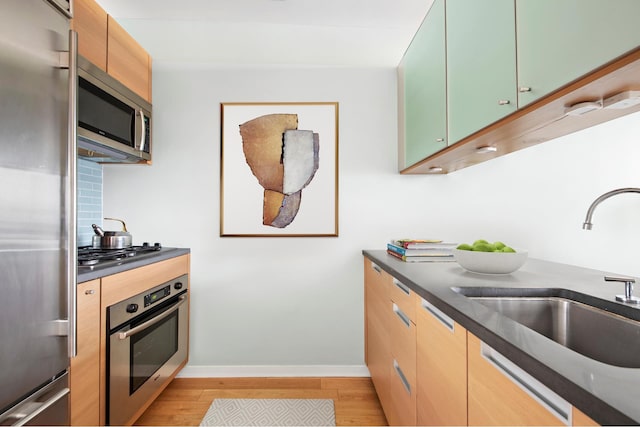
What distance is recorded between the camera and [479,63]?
1320 mm

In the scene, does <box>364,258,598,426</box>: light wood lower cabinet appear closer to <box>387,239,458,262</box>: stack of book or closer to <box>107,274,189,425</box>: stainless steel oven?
<box>387,239,458,262</box>: stack of book

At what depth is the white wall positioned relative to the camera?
98.1 inches

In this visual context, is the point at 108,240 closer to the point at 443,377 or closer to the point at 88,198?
the point at 88,198

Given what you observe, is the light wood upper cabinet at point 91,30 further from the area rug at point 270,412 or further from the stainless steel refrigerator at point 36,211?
the area rug at point 270,412

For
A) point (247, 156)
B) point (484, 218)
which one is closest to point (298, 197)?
point (247, 156)

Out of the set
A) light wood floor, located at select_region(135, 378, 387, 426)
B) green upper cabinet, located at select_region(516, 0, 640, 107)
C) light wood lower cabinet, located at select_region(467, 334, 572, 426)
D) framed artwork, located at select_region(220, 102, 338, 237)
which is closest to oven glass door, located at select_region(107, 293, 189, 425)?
light wood floor, located at select_region(135, 378, 387, 426)

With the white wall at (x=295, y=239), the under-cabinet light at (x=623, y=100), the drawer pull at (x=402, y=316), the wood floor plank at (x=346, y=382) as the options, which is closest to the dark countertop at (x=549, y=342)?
the drawer pull at (x=402, y=316)

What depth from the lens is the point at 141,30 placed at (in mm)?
2494

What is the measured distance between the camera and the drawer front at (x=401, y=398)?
1335mm

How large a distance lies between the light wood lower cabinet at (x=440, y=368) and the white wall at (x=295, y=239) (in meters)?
1.30

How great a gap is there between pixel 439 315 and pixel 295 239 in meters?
1.56

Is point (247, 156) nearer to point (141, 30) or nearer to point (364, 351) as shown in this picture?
point (141, 30)

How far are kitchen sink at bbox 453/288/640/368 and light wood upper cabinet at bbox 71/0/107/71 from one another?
2.12 meters

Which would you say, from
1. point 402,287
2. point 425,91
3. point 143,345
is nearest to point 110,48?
point 143,345
